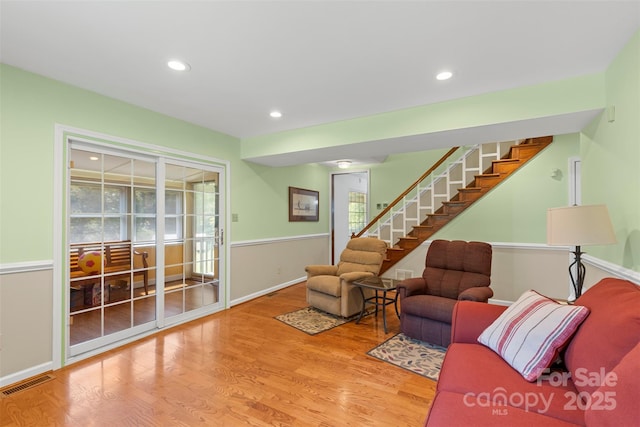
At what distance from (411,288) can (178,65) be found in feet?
9.54

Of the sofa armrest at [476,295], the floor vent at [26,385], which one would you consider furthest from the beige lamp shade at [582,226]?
the floor vent at [26,385]

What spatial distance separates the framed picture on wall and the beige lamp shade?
4.04m

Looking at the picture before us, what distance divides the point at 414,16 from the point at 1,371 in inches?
148

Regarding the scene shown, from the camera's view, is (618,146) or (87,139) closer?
(618,146)

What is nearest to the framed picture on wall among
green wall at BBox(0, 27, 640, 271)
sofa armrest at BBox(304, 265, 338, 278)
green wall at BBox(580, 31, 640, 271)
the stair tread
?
green wall at BBox(0, 27, 640, 271)

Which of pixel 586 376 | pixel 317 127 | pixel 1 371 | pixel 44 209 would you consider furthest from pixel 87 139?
pixel 586 376

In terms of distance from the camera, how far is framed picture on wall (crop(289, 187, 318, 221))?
220 inches

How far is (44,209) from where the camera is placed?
8.18 ft

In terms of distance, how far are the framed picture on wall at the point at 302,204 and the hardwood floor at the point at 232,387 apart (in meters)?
2.73

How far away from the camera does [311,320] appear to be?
12.1 ft

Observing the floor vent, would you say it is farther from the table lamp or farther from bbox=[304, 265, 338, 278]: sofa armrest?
the table lamp

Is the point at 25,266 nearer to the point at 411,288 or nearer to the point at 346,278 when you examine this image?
the point at 346,278

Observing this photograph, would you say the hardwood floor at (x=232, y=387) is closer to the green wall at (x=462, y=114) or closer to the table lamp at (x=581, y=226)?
the table lamp at (x=581, y=226)

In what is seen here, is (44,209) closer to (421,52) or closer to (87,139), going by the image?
(87,139)
